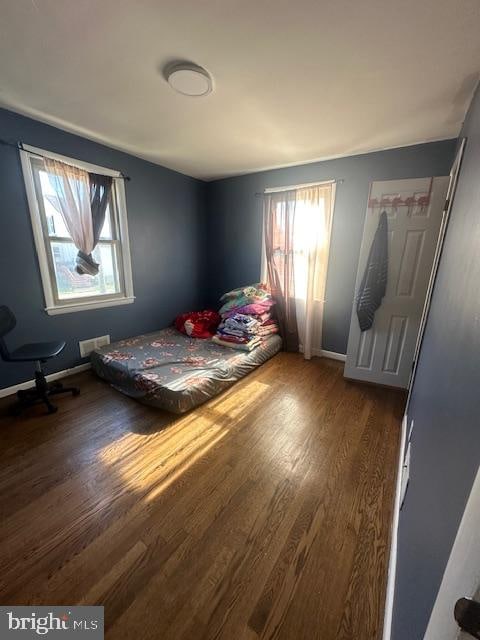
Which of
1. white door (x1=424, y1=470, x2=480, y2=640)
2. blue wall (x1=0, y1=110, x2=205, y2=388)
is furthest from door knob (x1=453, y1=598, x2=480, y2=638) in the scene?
blue wall (x1=0, y1=110, x2=205, y2=388)

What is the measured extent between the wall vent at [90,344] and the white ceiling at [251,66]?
2.06m

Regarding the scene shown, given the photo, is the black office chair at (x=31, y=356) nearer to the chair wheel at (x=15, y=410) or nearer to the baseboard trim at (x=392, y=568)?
the chair wheel at (x=15, y=410)

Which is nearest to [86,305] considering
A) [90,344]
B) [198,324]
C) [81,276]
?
[81,276]

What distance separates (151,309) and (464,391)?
341 centimetres

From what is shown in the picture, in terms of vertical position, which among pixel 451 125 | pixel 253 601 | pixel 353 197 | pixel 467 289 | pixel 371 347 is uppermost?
pixel 451 125

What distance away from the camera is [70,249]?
2.65 metres

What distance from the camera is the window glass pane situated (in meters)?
2.60

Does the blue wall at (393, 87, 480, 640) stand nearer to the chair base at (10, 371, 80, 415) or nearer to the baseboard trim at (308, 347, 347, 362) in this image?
the baseboard trim at (308, 347, 347, 362)

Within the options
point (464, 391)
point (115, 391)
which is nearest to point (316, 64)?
point (464, 391)

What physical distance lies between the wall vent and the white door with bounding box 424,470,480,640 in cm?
315

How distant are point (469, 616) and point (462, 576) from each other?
7 cm

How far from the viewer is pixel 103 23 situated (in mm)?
1278

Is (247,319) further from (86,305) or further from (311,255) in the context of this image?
(86,305)

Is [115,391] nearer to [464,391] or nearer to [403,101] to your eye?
[464,391]
